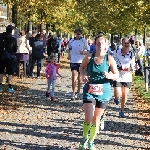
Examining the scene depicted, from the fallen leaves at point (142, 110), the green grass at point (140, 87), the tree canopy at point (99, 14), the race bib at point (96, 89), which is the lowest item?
the fallen leaves at point (142, 110)

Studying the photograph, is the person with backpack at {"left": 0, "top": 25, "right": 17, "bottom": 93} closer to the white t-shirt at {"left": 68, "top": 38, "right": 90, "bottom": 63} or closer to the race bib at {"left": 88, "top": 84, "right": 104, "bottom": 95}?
the white t-shirt at {"left": 68, "top": 38, "right": 90, "bottom": 63}

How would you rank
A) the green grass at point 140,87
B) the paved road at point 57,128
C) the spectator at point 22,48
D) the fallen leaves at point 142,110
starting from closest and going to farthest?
the paved road at point 57,128 < the fallen leaves at point 142,110 < the green grass at point 140,87 < the spectator at point 22,48

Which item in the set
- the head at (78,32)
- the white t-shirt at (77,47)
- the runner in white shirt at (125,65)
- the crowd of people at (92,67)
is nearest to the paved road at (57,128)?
the crowd of people at (92,67)

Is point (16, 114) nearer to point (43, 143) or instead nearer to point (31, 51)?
point (43, 143)

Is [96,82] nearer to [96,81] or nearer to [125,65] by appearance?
[96,81]

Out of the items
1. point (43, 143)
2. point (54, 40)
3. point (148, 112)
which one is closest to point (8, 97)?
point (148, 112)

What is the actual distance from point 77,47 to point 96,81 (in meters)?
5.32

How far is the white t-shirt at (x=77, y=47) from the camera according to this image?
40.6ft

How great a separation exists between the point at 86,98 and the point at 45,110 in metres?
4.16

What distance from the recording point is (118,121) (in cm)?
1026

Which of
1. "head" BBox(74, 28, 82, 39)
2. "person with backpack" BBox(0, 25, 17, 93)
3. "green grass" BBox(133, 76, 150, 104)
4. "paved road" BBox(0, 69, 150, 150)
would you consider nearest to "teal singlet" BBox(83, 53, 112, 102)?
"paved road" BBox(0, 69, 150, 150)

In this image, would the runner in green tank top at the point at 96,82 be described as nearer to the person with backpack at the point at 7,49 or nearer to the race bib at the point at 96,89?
the race bib at the point at 96,89

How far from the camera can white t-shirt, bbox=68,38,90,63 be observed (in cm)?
1238

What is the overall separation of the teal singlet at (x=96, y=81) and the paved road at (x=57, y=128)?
992 millimetres
